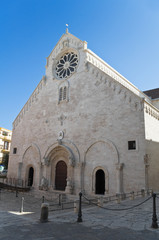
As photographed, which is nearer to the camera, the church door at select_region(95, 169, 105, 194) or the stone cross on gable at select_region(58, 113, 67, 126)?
the church door at select_region(95, 169, 105, 194)

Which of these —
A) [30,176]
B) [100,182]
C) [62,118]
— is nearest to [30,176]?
[30,176]

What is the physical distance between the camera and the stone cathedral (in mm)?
17734

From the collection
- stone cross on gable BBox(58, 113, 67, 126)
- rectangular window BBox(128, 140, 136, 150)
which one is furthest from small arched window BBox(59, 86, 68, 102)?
rectangular window BBox(128, 140, 136, 150)

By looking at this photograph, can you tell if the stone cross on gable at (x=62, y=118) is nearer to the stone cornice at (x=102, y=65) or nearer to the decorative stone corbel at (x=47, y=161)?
the decorative stone corbel at (x=47, y=161)

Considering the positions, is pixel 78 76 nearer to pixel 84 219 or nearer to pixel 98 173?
pixel 98 173

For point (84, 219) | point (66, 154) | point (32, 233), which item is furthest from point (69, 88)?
point (32, 233)

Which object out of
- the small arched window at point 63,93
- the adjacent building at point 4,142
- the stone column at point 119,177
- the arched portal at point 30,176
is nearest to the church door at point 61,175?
the arched portal at point 30,176

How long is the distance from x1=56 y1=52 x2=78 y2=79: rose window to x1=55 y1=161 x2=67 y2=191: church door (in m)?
10.9

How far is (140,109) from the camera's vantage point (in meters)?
17.9

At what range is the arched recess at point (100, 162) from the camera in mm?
18438

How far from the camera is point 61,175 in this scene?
76.3 ft

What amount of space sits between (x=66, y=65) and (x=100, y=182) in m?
15.0

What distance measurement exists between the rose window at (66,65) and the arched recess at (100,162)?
1006 centimetres

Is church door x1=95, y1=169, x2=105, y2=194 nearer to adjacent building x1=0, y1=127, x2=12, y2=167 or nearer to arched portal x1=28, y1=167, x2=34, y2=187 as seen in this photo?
arched portal x1=28, y1=167, x2=34, y2=187
